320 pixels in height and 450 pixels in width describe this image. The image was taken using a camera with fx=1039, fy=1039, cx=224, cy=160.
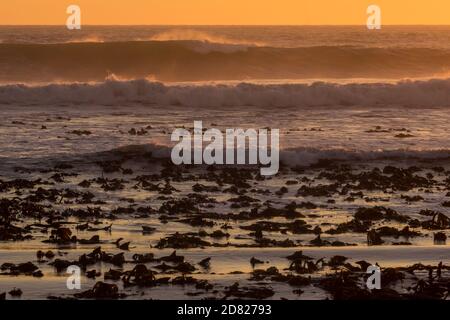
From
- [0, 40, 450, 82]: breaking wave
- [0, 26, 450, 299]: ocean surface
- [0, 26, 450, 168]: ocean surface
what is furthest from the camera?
[0, 40, 450, 82]: breaking wave

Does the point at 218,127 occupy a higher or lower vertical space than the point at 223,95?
lower

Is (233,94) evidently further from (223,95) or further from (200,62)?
(200,62)

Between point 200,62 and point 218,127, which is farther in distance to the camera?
point 200,62

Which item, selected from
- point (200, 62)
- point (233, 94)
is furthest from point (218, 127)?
point (200, 62)

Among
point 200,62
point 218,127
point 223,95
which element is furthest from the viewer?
point 200,62

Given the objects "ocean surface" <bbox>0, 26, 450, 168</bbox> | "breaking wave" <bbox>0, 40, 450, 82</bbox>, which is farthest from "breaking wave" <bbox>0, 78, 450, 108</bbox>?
"breaking wave" <bbox>0, 40, 450, 82</bbox>

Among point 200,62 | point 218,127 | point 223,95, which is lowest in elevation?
point 218,127

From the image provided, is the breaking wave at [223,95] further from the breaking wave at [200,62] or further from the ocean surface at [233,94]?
the breaking wave at [200,62]

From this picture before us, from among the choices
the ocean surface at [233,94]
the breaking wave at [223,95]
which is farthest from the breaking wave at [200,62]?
the breaking wave at [223,95]

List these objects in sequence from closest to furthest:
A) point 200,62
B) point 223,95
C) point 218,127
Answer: point 218,127 → point 223,95 → point 200,62

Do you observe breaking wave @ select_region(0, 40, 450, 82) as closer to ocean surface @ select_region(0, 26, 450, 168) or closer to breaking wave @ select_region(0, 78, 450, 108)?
ocean surface @ select_region(0, 26, 450, 168)
